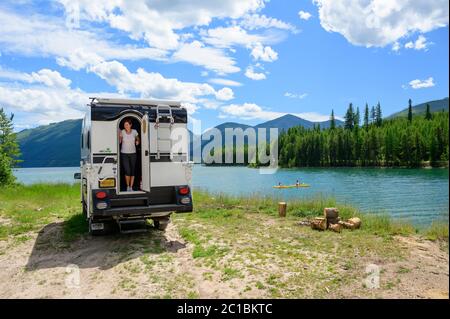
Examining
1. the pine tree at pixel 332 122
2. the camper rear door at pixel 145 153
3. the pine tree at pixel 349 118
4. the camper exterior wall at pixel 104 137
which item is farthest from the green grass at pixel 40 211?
the pine tree at pixel 349 118

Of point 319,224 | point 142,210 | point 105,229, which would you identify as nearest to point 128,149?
point 142,210

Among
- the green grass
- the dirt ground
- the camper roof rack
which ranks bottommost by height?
the dirt ground

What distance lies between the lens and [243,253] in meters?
8.47

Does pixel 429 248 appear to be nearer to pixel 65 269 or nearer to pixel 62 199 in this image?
pixel 65 269

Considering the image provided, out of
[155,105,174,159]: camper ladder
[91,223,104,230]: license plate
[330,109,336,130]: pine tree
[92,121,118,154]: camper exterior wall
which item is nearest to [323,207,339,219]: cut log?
[155,105,174,159]: camper ladder

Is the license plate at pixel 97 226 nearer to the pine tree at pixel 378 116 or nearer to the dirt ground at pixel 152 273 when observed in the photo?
the dirt ground at pixel 152 273

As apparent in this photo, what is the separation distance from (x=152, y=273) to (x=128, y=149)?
13.0 ft

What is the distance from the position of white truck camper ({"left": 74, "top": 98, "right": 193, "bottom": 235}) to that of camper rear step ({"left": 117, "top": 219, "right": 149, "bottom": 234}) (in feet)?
0.10

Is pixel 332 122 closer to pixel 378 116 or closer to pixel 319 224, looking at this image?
pixel 378 116

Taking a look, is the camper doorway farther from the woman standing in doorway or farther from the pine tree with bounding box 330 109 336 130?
the pine tree with bounding box 330 109 336 130

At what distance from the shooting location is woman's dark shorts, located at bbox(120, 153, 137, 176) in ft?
33.1

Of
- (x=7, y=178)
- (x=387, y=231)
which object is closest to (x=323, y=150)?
(x=7, y=178)

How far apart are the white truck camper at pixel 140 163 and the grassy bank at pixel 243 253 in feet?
3.10
